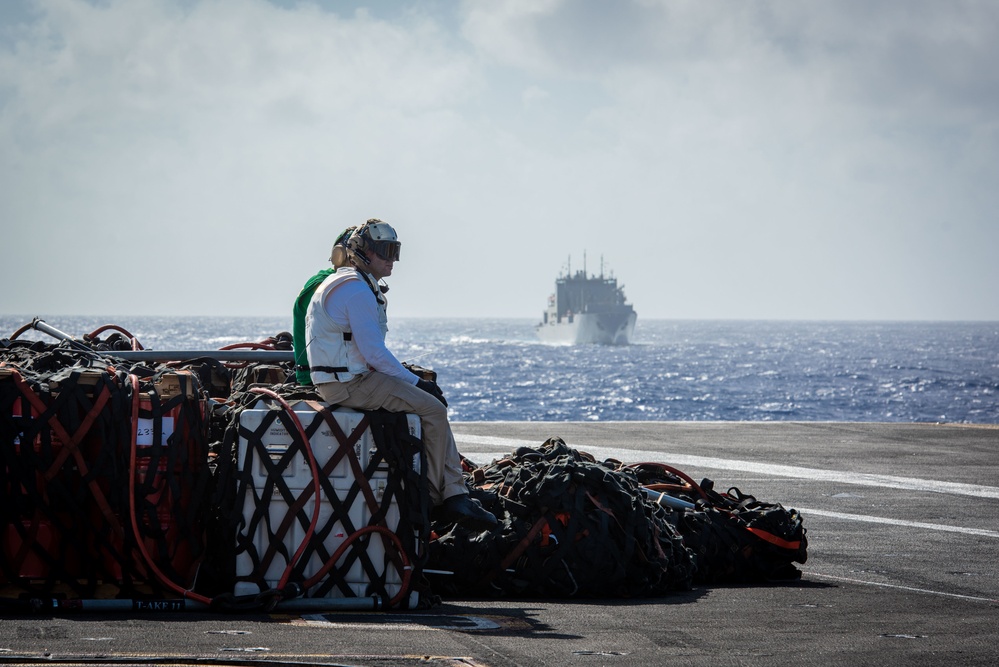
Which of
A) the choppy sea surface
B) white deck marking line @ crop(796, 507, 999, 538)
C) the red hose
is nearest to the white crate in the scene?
the red hose

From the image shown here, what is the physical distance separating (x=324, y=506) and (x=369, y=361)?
39.0 inches

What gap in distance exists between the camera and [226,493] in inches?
308

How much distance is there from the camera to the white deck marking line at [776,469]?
1638 centimetres

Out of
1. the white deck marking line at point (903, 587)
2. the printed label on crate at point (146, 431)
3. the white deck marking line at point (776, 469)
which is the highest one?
the printed label on crate at point (146, 431)

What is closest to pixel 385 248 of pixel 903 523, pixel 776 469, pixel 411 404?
pixel 411 404

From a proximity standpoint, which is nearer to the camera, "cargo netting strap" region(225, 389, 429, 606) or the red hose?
the red hose

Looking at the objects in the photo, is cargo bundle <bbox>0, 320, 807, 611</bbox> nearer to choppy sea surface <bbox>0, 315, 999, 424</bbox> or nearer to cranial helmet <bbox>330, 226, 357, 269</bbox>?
cranial helmet <bbox>330, 226, 357, 269</bbox>

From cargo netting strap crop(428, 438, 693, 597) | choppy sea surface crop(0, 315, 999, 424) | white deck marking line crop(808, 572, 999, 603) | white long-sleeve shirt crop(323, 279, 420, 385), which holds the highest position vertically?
white long-sleeve shirt crop(323, 279, 420, 385)

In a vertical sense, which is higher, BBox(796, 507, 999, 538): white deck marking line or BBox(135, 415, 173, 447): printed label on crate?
BBox(135, 415, 173, 447): printed label on crate

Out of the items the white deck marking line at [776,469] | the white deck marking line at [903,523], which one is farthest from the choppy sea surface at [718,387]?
the white deck marking line at [903,523]

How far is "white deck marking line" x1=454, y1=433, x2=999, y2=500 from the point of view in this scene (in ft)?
53.7

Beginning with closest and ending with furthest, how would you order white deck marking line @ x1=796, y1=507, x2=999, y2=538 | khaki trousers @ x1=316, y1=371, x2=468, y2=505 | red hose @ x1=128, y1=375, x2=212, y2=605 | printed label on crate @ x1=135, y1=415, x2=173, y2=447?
red hose @ x1=128, y1=375, x2=212, y2=605
printed label on crate @ x1=135, y1=415, x2=173, y2=447
khaki trousers @ x1=316, y1=371, x2=468, y2=505
white deck marking line @ x1=796, y1=507, x2=999, y2=538

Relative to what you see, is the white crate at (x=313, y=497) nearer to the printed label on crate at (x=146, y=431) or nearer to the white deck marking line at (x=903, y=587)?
the printed label on crate at (x=146, y=431)

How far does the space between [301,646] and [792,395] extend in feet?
288
